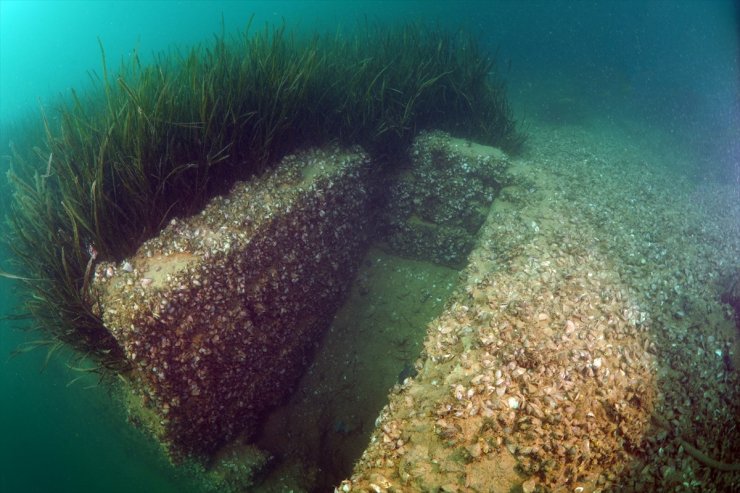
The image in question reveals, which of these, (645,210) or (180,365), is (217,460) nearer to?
(180,365)

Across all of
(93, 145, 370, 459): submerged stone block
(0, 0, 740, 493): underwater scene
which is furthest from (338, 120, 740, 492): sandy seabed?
(93, 145, 370, 459): submerged stone block

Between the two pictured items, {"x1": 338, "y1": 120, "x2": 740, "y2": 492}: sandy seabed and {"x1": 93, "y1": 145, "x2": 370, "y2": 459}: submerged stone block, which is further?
{"x1": 93, "y1": 145, "x2": 370, "y2": 459}: submerged stone block

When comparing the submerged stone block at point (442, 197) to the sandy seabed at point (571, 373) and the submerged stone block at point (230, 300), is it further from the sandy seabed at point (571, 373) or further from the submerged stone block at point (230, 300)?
the submerged stone block at point (230, 300)

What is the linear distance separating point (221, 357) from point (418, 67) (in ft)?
17.3

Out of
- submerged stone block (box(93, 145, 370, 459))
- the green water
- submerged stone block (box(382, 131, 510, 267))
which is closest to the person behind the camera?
submerged stone block (box(93, 145, 370, 459))

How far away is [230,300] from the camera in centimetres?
368

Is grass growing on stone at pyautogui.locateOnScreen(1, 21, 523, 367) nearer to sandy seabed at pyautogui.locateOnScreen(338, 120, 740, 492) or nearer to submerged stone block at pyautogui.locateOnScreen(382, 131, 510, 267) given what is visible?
submerged stone block at pyautogui.locateOnScreen(382, 131, 510, 267)

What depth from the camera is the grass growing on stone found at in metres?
3.62

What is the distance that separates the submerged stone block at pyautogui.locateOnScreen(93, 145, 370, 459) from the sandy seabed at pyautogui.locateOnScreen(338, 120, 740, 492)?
5.72ft

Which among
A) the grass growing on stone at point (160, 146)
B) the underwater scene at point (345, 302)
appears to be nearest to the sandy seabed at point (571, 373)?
the underwater scene at point (345, 302)

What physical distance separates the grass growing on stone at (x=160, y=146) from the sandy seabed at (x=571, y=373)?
255cm

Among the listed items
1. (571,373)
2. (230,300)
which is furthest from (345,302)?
(571,373)

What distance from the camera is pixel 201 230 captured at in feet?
12.3

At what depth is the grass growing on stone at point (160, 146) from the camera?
3.62 metres
